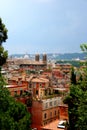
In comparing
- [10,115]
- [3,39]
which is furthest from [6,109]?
[3,39]

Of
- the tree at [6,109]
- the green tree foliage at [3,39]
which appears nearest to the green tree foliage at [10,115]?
the tree at [6,109]

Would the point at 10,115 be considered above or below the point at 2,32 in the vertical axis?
below

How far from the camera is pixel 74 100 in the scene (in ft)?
107

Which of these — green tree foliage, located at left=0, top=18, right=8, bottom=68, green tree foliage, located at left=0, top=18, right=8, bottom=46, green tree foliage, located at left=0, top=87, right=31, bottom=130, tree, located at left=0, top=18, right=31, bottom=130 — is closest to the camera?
tree, located at left=0, top=18, right=31, bottom=130

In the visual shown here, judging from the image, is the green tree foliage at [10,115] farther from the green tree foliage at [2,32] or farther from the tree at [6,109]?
the green tree foliage at [2,32]

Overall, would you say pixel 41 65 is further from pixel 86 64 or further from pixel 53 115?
pixel 86 64

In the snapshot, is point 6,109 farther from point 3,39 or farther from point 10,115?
point 3,39

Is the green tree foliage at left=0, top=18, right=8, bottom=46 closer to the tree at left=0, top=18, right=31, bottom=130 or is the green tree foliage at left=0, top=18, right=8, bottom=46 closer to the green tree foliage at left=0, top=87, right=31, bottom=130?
the tree at left=0, top=18, right=31, bottom=130

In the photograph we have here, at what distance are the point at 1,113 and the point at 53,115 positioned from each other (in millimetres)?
31707

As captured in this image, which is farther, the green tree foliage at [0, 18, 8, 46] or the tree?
the green tree foliage at [0, 18, 8, 46]

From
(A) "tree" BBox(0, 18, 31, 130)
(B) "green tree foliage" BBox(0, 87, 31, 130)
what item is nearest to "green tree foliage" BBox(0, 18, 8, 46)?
(A) "tree" BBox(0, 18, 31, 130)

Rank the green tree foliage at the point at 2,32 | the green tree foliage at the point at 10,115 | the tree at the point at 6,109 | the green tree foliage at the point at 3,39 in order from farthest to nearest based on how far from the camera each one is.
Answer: the green tree foliage at the point at 2,32 < the green tree foliage at the point at 3,39 < the green tree foliage at the point at 10,115 < the tree at the point at 6,109

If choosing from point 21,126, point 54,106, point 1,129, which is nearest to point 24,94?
point 54,106

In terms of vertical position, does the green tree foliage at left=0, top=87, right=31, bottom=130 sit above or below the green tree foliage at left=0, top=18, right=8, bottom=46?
below
